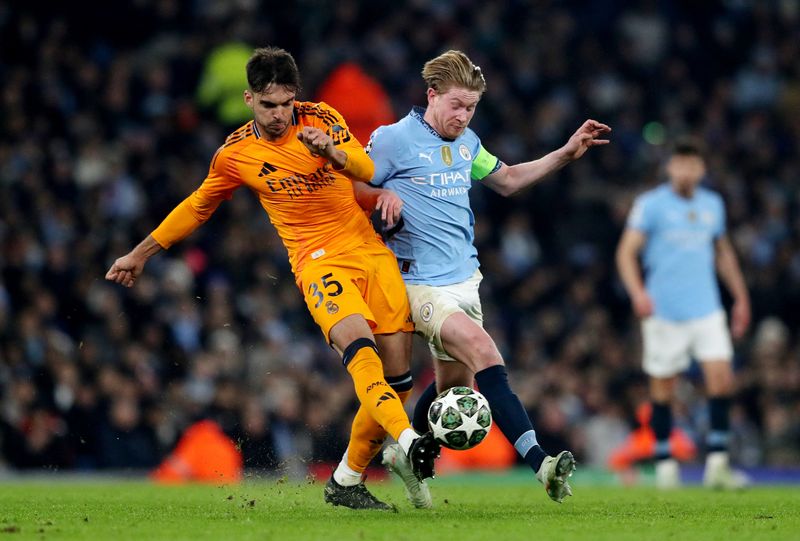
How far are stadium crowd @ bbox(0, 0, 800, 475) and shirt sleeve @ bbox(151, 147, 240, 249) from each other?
359cm

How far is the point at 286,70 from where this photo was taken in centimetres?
748

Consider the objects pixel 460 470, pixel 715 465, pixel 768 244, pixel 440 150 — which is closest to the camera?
pixel 440 150

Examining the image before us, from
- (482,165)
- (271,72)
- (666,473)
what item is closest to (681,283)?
(666,473)

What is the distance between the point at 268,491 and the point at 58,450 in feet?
13.9

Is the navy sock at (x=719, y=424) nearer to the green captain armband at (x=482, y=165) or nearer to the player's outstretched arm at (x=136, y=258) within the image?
the green captain armband at (x=482, y=165)

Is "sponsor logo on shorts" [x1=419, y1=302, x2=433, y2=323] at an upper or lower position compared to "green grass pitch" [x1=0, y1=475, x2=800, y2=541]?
upper

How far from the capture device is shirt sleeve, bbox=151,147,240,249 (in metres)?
7.82

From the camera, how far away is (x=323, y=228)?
7793mm

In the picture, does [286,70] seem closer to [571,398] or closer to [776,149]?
[571,398]

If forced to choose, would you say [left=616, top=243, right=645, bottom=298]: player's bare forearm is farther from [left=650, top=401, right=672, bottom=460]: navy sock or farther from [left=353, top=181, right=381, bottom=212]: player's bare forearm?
[left=353, top=181, right=381, bottom=212]: player's bare forearm

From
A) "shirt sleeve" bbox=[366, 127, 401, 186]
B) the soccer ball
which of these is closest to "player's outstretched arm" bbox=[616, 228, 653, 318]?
"shirt sleeve" bbox=[366, 127, 401, 186]

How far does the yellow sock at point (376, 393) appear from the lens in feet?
23.3

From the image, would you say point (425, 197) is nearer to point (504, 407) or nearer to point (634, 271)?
point (504, 407)

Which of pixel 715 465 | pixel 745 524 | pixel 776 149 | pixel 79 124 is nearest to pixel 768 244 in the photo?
pixel 776 149
